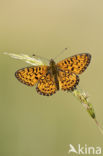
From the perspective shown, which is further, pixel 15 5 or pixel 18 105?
pixel 15 5

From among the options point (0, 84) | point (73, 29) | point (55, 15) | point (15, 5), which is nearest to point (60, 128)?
point (0, 84)

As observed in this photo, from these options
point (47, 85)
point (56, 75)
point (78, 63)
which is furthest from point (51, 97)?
point (78, 63)

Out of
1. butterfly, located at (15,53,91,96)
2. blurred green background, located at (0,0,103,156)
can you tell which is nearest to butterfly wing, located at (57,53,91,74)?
butterfly, located at (15,53,91,96)

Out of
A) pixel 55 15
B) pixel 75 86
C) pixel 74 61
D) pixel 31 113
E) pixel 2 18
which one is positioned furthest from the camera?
pixel 55 15

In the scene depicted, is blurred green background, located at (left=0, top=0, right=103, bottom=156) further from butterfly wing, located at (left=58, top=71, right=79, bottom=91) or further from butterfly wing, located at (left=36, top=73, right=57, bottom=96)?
butterfly wing, located at (left=58, top=71, right=79, bottom=91)

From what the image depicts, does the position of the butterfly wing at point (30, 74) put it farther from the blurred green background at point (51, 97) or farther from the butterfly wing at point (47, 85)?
the blurred green background at point (51, 97)

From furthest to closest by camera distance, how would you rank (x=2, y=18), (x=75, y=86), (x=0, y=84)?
(x=2, y=18)
(x=0, y=84)
(x=75, y=86)

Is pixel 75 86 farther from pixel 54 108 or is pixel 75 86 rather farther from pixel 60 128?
pixel 54 108
